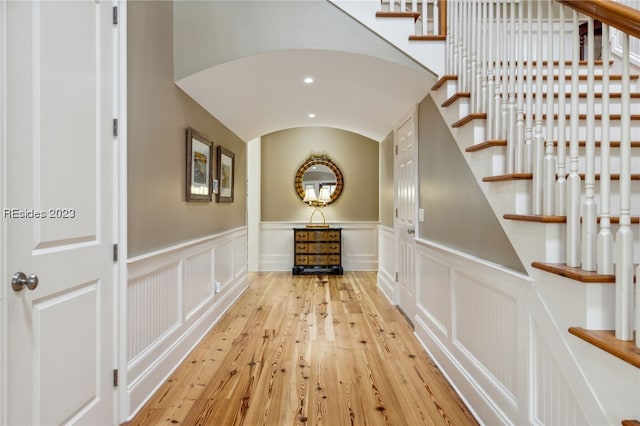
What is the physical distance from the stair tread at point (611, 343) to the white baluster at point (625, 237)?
3 centimetres

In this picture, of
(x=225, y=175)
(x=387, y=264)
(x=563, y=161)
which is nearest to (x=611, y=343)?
(x=563, y=161)

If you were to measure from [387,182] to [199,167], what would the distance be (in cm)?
275

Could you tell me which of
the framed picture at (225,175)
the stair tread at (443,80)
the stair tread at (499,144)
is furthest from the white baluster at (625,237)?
the framed picture at (225,175)

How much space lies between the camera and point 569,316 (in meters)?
1.26

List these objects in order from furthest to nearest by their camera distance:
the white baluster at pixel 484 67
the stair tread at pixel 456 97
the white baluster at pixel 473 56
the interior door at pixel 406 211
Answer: the interior door at pixel 406 211 → the stair tread at pixel 456 97 → the white baluster at pixel 473 56 → the white baluster at pixel 484 67

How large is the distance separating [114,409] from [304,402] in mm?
975

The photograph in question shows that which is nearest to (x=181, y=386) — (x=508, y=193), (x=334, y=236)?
(x=508, y=193)

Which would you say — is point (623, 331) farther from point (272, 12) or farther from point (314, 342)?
point (272, 12)

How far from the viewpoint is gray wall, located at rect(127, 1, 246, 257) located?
2023 millimetres

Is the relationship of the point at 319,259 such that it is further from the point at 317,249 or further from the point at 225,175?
the point at 225,175

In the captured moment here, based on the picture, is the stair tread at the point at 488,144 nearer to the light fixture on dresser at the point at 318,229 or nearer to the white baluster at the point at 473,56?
the white baluster at the point at 473,56

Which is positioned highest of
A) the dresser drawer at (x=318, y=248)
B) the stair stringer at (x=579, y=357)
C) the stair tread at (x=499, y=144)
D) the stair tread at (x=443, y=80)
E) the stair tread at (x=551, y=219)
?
the stair tread at (x=443, y=80)

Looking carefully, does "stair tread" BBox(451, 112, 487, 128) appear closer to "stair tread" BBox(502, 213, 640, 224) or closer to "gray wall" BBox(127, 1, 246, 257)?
"stair tread" BBox(502, 213, 640, 224)

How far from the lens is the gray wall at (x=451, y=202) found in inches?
73.6
